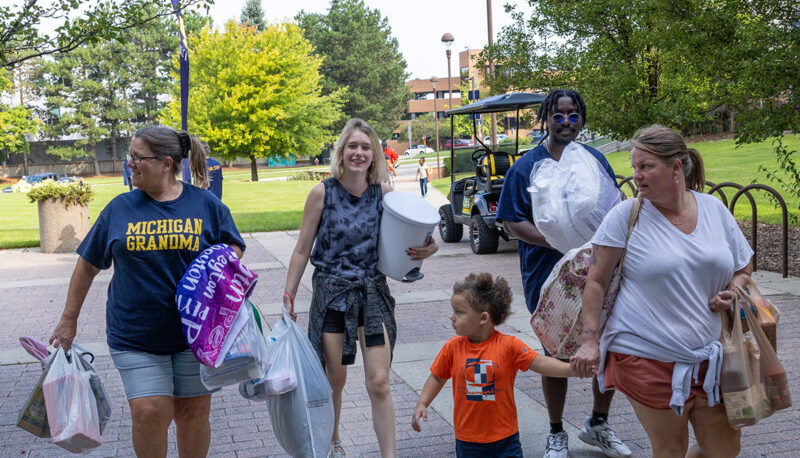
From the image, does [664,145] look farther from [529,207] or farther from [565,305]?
[529,207]

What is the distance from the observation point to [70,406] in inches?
123

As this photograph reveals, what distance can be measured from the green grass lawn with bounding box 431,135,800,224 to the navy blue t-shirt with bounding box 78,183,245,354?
46.4ft

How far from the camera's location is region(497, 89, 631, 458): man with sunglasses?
12.6ft

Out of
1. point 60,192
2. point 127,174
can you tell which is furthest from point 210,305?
point 127,174

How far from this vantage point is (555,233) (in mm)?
3588

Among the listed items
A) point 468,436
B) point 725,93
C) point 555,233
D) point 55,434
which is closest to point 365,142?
point 555,233

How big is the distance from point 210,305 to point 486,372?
3.84ft

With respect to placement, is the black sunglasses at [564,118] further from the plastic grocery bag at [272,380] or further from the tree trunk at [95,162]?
the tree trunk at [95,162]

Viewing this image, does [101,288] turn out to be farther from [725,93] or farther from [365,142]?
[725,93]

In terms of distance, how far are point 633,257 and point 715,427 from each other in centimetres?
69

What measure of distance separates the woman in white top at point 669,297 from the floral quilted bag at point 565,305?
178 mm

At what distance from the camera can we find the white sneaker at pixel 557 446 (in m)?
3.92

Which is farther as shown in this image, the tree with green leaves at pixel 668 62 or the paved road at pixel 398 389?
the tree with green leaves at pixel 668 62

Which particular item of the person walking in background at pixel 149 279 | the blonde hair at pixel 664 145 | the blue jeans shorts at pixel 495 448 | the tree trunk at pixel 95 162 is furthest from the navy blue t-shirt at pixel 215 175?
the tree trunk at pixel 95 162
